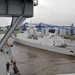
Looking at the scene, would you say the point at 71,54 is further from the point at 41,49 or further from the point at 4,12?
the point at 4,12

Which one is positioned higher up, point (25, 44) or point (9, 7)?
point (9, 7)

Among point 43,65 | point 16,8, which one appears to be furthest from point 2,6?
point 43,65

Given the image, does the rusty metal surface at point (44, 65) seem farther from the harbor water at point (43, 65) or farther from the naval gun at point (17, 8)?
the naval gun at point (17, 8)

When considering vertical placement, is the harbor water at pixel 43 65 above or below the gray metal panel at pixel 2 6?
below

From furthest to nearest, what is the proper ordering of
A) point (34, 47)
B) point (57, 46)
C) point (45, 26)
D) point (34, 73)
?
point (45, 26) < point (34, 47) < point (57, 46) < point (34, 73)

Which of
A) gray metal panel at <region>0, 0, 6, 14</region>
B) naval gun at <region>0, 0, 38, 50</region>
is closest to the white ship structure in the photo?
naval gun at <region>0, 0, 38, 50</region>

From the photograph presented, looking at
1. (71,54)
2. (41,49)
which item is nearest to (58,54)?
(71,54)

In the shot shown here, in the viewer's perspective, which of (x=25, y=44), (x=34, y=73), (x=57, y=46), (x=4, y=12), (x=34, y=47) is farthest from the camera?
(x=25, y=44)

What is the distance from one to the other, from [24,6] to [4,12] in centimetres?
88

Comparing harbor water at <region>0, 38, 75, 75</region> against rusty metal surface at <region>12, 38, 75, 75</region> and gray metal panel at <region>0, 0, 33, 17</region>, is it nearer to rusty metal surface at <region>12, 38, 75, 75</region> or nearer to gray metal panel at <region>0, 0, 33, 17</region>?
rusty metal surface at <region>12, 38, 75, 75</region>

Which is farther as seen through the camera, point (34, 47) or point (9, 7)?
point (34, 47)

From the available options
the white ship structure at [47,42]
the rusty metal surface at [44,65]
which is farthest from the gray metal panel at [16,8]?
the white ship structure at [47,42]

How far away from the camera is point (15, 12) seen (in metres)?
7.93

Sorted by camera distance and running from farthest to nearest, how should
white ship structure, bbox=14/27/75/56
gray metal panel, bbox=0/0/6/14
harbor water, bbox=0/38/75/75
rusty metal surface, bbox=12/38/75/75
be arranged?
white ship structure, bbox=14/27/75/56, rusty metal surface, bbox=12/38/75/75, harbor water, bbox=0/38/75/75, gray metal panel, bbox=0/0/6/14
